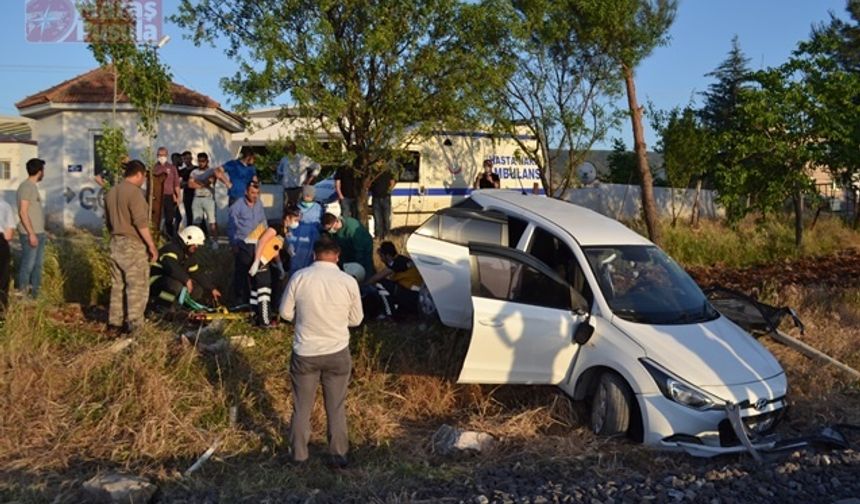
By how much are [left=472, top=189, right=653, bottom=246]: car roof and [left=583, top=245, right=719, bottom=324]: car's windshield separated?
10 centimetres

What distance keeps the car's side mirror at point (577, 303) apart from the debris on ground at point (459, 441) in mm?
Answer: 1343

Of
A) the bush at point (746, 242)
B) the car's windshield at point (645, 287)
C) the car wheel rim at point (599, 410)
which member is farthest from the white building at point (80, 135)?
the car wheel rim at point (599, 410)

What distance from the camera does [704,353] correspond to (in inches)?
272

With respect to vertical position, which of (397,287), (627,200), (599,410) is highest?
(627,200)

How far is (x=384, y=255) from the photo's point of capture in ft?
33.4

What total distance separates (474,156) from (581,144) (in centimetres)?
286

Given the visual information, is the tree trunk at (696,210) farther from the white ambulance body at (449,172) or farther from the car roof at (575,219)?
the car roof at (575,219)

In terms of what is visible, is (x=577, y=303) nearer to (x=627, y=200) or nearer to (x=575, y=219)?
(x=575, y=219)

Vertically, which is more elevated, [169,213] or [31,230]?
[169,213]

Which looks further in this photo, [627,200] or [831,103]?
[627,200]

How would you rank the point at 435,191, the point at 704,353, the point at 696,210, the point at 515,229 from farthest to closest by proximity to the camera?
the point at 696,210 → the point at 435,191 → the point at 515,229 → the point at 704,353

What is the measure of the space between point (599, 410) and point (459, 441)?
123cm

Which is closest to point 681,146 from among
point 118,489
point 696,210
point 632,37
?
point 696,210

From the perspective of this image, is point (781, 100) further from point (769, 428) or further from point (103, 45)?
point (103, 45)
